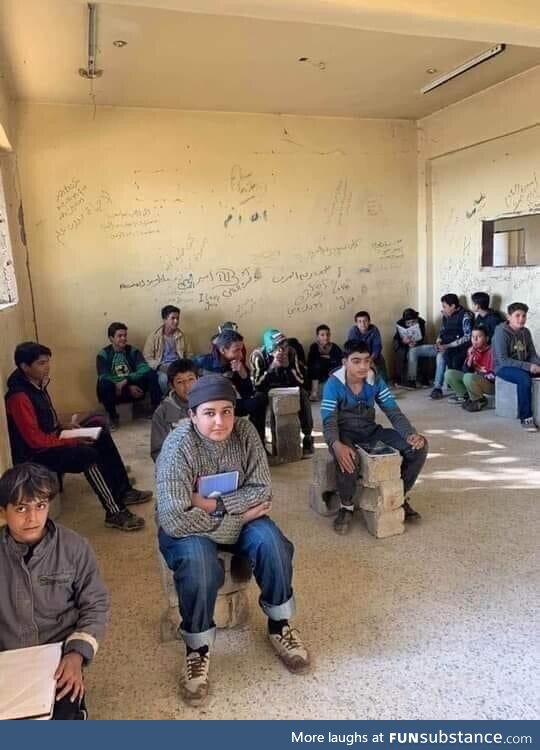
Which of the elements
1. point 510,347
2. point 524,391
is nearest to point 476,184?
point 510,347

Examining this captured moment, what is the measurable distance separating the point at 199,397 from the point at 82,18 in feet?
10.0

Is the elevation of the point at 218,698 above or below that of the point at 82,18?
below

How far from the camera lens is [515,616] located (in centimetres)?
233

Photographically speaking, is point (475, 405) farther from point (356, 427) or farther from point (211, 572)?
point (211, 572)

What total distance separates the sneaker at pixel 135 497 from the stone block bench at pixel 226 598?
1314 millimetres

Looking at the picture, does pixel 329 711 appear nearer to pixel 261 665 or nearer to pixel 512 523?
pixel 261 665

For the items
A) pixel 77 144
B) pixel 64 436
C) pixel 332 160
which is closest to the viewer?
pixel 64 436

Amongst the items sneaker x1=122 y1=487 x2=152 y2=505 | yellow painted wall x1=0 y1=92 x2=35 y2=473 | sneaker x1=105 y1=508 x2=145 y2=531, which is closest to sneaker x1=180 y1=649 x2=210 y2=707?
sneaker x1=105 y1=508 x2=145 y2=531

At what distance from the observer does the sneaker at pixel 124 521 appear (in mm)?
3246

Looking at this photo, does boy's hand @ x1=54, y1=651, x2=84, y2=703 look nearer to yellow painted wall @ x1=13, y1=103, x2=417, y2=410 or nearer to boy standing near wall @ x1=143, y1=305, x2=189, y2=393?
boy standing near wall @ x1=143, y1=305, x2=189, y2=393

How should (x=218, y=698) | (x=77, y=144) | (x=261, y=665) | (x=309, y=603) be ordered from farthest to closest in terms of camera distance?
(x=77, y=144), (x=309, y=603), (x=261, y=665), (x=218, y=698)

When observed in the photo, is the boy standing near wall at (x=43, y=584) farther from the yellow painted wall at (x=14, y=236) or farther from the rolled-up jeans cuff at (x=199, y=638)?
the yellow painted wall at (x=14, y=236)

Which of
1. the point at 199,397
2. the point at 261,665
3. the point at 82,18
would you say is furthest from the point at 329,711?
the point at 82,18

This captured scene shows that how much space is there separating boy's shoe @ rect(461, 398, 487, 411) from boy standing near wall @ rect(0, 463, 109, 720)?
445cm
